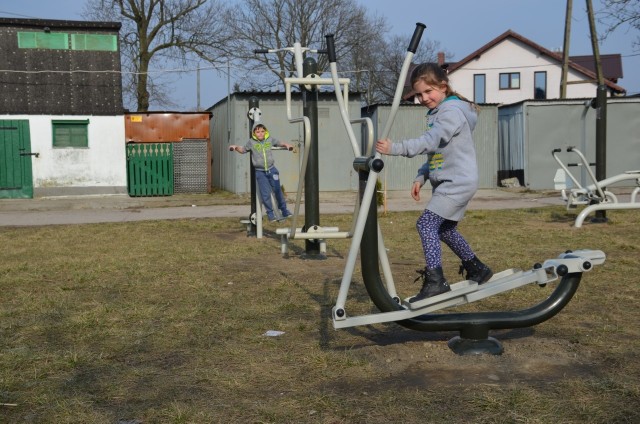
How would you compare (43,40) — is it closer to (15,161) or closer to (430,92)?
(15,161)

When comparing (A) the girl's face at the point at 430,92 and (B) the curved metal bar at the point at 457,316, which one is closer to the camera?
(B) the curved metal bar at the point at 457,316

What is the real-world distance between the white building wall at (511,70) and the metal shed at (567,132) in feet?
100.0

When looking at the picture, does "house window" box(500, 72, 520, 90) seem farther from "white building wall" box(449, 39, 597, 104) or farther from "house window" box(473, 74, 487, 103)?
"house window" box(473, 74, 487, 103)

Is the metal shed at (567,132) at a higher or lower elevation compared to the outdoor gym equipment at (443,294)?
higher

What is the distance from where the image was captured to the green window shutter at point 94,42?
23219mm

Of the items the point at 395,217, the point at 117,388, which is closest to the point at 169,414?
the point at 117,388

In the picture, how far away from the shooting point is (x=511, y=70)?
53562 millimetres

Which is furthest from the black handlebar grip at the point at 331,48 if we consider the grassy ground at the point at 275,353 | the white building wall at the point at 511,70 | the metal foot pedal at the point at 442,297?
the white building wall at the point at 511,70

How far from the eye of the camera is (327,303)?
561 centimetres

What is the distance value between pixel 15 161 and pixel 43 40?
4.16 metres

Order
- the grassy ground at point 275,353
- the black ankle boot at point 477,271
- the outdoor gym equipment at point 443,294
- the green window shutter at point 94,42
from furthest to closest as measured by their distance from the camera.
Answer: the green window shutter at point 94,42, the black ankle boot at point 477,271, the outdoor gym equipment at point 443,294, the grassy ground at point 275,353

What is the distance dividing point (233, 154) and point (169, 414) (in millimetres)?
19293

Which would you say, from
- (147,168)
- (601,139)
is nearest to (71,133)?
(147,168)

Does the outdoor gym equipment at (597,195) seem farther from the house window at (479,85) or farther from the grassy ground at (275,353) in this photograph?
the house window at (479,85)
